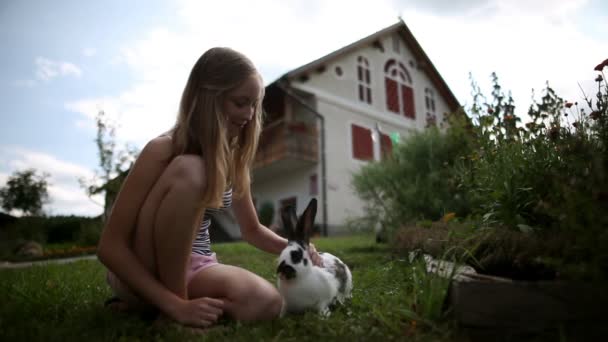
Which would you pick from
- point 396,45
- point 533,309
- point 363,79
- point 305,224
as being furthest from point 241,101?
point 396,45

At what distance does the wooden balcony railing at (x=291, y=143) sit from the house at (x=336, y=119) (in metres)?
0.03

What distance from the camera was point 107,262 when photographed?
1.56 m

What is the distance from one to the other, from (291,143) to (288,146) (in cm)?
18

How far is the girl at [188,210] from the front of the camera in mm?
1502

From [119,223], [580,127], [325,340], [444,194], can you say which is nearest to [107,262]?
[119,223]

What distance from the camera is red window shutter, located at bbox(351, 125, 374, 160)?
44.9 feet

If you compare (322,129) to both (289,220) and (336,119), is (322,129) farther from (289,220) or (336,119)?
(289,220)

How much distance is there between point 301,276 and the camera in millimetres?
1689

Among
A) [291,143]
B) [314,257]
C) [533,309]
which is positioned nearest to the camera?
[533,309]

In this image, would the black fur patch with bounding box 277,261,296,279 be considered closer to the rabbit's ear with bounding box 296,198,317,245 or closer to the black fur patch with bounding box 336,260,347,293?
the rabbit's ear with bounding box 296,198,317,245

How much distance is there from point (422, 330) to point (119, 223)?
4.21 feet

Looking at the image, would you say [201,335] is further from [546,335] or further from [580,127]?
[580,127]

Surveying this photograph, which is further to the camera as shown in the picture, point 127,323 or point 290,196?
point 290,196

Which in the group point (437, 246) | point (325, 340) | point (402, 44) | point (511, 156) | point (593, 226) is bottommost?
point (325, 340)
